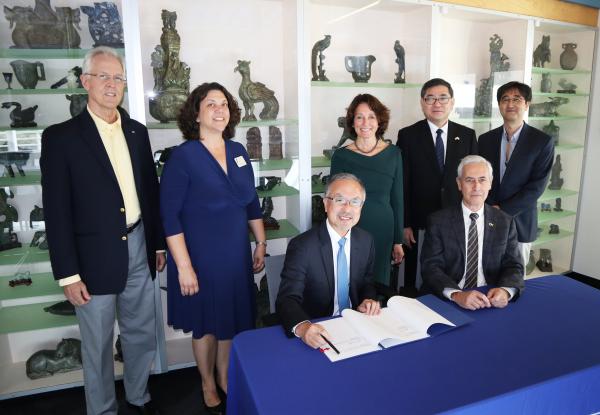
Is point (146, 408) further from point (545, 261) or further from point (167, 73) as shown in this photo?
point (545, 261)

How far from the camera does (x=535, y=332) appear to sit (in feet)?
4.73

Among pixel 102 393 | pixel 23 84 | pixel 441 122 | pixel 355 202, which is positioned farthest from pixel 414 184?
pixel 23 84

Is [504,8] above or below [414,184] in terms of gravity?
above

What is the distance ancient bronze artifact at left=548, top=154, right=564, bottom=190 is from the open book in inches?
134

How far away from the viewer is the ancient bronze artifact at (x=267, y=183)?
2943 mm

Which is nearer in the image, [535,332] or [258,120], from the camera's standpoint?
[535,332]

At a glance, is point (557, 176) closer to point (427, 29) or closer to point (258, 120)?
point (427, 29)

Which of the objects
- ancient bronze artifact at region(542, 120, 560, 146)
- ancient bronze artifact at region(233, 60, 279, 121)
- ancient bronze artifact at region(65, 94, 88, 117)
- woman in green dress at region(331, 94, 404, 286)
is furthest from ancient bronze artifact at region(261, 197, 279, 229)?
ancient bronze artifact at region(542, 120, 560, 146)

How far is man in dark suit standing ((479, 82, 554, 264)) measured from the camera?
2.87m

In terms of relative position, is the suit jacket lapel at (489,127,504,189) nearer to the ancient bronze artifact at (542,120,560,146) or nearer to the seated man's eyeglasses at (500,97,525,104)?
the seated man's eyeglasses at (500,97,525,104)

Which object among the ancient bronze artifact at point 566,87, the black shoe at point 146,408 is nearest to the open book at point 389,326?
the black shoe at point 146,408

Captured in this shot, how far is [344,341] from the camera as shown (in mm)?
1377

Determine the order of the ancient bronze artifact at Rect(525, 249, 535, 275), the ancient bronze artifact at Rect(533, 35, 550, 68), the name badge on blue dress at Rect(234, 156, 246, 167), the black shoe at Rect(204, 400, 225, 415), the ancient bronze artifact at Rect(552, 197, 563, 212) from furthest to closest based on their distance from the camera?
the ancient bronze artifact at Rect(552, 197, 563, 212), the ancient bronze artifact at Rect(525, 249, 535, 275), the ancient bronze artifact at Rect(533, 35, 550, 68), the black shoe at Rect(204, 400, 225, 415), the name badge on blue dress at Rect(234, 156, 246, 167)

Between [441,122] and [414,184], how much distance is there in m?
0.44
